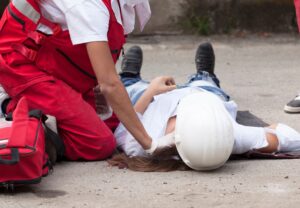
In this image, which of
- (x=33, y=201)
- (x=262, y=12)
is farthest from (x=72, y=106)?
(x=262, y=12)

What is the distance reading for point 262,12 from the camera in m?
7.63

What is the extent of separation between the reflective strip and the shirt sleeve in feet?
0.88

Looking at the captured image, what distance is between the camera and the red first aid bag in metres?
3.54

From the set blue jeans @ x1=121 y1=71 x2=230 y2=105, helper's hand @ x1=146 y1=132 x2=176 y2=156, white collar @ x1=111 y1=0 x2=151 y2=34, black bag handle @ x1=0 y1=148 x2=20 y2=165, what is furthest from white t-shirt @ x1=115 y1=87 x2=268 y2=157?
black bag handle @ x1=0 y1=148 x2=20 y2=165

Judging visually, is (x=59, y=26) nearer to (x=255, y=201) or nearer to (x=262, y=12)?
(x=255, y=201)

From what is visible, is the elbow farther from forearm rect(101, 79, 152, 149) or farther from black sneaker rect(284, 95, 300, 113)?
black sneaker rect(284, 95, 300, 113)

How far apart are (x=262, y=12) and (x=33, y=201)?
→ 453cm

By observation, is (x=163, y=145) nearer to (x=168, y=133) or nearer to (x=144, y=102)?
(x=168, y=133)

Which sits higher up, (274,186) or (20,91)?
(20,91)

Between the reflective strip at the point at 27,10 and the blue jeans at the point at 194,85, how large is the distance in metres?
0.82

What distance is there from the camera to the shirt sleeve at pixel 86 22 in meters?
3.74

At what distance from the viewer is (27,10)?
403 centimetres

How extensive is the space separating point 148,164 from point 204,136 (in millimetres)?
352

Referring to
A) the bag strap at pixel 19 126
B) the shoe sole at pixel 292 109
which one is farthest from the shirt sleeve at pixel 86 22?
the shoe sole at pixel 292 109
